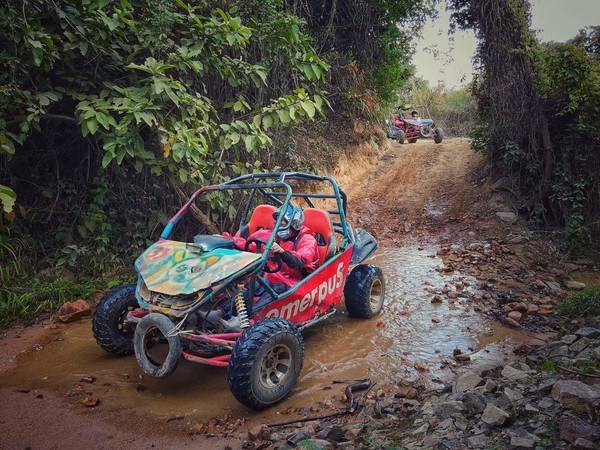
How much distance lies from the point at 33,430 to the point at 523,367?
3.63 metres

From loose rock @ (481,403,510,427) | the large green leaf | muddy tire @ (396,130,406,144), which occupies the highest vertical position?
muddy tire @ (396,130,406,144)

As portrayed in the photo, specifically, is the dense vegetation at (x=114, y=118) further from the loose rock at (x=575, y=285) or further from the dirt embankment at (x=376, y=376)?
the loose rock at (x=575, y=285)

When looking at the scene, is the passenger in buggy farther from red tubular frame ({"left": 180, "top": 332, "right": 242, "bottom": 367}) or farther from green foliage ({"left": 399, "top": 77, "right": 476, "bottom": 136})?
green foliage ({"left": 399, "top": 77, "right": 476, "bottom": 136})

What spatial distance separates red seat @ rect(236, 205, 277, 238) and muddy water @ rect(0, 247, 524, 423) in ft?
4.13

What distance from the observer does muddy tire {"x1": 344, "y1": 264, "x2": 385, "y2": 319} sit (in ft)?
16.2

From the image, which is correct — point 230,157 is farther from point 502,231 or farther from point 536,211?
point 536,211

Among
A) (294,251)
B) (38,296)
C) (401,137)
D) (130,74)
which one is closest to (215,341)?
(294,251)

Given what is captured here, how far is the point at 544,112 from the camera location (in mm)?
8031

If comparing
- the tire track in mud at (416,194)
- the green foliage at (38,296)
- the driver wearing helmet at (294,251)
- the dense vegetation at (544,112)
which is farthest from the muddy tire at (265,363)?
the dense vegetation at (544,112)

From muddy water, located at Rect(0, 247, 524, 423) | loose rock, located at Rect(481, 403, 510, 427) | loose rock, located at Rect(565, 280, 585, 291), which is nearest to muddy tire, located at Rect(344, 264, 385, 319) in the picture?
muddy water, located at Rect(0, 247, 524, 423)

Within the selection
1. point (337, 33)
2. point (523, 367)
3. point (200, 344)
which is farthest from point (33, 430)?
point (337, 33)

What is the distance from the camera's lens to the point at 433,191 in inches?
414

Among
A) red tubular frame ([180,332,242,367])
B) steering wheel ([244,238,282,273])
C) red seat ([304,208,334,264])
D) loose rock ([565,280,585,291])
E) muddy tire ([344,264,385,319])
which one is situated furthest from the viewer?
loose rock ([565,280,585,291])

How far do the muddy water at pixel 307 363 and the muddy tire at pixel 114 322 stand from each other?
0.16 metres
